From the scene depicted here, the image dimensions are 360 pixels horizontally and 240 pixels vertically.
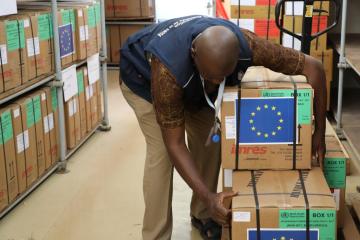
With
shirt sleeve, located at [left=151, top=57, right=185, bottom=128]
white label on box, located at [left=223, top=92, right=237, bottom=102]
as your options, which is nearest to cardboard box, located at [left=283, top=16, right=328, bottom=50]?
white label on box, located at [left=223, top=92, right=237, bottom=102]

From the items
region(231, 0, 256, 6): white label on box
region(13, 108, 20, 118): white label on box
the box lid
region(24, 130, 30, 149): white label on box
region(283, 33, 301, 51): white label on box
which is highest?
region(231, 0, 256, 6): white label on box

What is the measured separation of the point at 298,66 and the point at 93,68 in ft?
7.55

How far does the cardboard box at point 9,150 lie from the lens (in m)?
2.87

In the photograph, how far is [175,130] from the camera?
2029mm

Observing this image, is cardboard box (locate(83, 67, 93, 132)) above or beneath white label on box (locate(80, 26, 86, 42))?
beneath

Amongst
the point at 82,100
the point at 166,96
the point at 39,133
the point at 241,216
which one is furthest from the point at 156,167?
the point at 82,100

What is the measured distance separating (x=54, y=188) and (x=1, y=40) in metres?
1.03

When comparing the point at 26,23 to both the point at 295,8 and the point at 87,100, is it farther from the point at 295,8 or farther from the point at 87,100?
the point at 295,8

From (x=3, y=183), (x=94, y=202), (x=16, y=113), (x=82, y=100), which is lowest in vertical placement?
(x=94, y=202)

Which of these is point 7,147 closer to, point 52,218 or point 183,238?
point 52,218

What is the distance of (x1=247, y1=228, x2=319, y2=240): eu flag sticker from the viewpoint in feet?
6.10

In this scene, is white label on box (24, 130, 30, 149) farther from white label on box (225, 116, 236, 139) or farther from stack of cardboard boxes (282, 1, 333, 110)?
stack of cardboard boxes (282, 1, 333, 110)

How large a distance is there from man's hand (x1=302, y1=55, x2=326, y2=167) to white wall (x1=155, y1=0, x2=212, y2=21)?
5.13 metres

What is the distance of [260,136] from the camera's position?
6.83 feet
